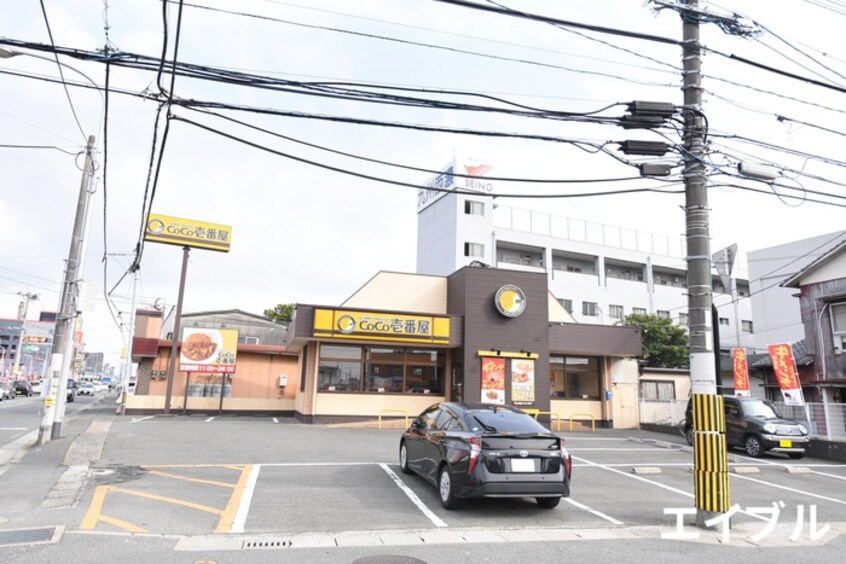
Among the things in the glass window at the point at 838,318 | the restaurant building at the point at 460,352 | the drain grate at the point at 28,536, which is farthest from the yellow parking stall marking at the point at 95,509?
the glass window at the point at 838,318

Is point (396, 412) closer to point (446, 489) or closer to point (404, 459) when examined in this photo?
point (404, 459)

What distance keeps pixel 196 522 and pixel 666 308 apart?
49.6m

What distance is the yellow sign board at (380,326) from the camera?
19.3 metres

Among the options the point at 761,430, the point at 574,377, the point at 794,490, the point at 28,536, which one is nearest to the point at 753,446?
the point at 761,430

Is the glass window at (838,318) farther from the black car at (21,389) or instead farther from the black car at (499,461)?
the black car at (21,389)

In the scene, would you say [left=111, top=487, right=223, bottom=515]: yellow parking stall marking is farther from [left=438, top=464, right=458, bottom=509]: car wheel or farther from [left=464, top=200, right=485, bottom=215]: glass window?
[left=464, top=200, right=485, bottom=215]: glass window

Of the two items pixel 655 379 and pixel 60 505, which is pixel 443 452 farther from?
pixel 655 379

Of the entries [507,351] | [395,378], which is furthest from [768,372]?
[395,378]

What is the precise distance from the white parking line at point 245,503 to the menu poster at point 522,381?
12150 millimetres

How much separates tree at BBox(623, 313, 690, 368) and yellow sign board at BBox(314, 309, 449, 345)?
2440 cm

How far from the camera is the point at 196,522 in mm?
6992

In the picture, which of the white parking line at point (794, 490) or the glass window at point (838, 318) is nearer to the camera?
the white parking line at point (794, 490)

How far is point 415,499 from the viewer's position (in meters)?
8.55

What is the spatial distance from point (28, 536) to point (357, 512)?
3.80 m
